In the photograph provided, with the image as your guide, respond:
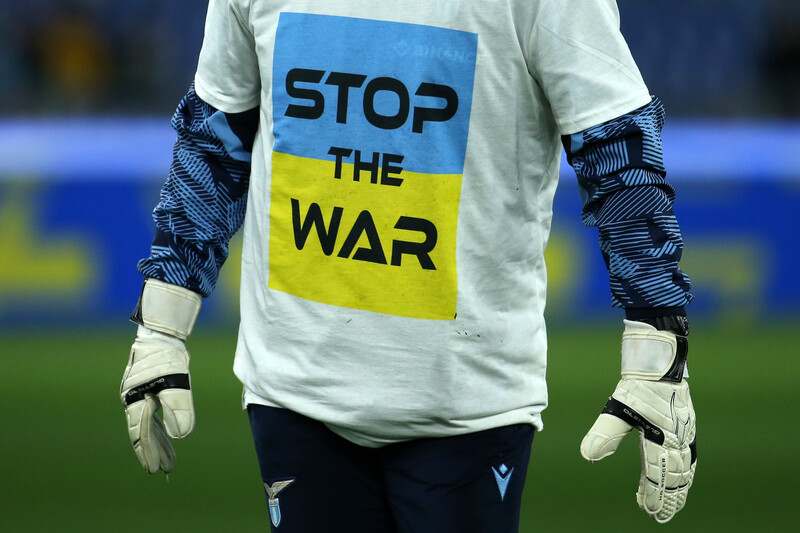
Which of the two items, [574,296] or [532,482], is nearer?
[532,482]

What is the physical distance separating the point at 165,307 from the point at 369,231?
44 cm

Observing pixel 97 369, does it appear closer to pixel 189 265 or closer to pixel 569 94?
pixel 189 265

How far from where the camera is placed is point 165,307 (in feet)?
6.18

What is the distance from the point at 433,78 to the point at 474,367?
1.47 feet

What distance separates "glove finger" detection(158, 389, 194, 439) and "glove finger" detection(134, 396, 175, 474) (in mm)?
36

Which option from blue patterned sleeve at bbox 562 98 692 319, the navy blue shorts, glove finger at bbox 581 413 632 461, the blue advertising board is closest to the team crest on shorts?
the navy blue shorts

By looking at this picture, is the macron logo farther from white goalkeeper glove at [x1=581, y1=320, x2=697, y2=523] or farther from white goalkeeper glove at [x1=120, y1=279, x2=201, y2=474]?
white goalkeeper glove at [x1=120, y1=279, x2=201, y2=474]

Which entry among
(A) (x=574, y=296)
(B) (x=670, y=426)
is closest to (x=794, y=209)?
(A) (x=574, y=296)

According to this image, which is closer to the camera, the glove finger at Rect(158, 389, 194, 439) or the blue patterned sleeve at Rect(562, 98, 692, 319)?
the blue patterned sleeve at Rect(562, 98, 692, 319)

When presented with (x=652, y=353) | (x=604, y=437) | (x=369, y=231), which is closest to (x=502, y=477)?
(x=604, y=437)

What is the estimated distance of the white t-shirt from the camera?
158cm

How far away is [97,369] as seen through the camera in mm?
5203

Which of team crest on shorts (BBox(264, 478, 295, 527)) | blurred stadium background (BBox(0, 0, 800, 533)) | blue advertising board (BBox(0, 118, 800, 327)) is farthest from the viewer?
blue advertising board (BBox(0, 118, 800, 327))

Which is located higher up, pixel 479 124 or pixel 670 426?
pixel 479 124
